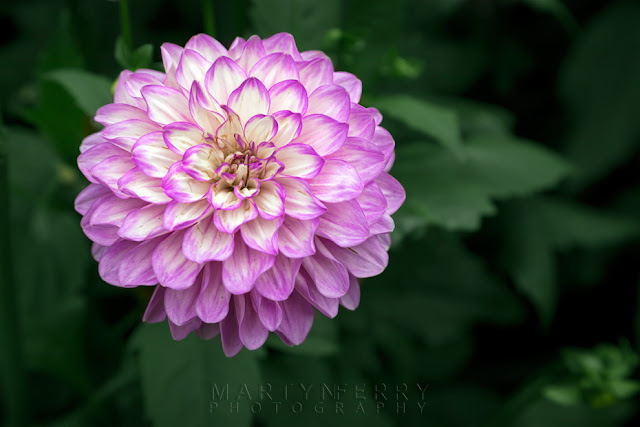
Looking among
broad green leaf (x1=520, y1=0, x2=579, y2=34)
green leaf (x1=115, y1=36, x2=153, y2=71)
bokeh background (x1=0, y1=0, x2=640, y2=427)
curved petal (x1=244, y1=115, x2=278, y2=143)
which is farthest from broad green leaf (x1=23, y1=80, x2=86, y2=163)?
broad green leaf (x1=520, y1=0, x2=579, y2=34)

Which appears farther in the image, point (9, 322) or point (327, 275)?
point (9, 322)

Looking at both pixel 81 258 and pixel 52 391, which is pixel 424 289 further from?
pixel 52 391

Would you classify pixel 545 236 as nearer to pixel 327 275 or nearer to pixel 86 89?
pixel 327 275

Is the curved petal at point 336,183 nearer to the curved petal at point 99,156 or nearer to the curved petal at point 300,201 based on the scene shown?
the curved petal at point 300,201

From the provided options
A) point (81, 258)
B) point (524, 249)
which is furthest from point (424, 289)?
point (81, 258)

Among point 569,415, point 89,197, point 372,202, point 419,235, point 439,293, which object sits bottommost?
point 569,415

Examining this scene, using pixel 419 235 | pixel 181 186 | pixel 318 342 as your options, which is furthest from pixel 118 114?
pixel 419 235

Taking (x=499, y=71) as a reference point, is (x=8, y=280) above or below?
below

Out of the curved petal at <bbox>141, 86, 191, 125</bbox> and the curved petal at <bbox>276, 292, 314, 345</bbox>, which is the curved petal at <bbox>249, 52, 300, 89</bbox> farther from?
the curved petal at <bbox>276, 292, 314, 345</bbox>
